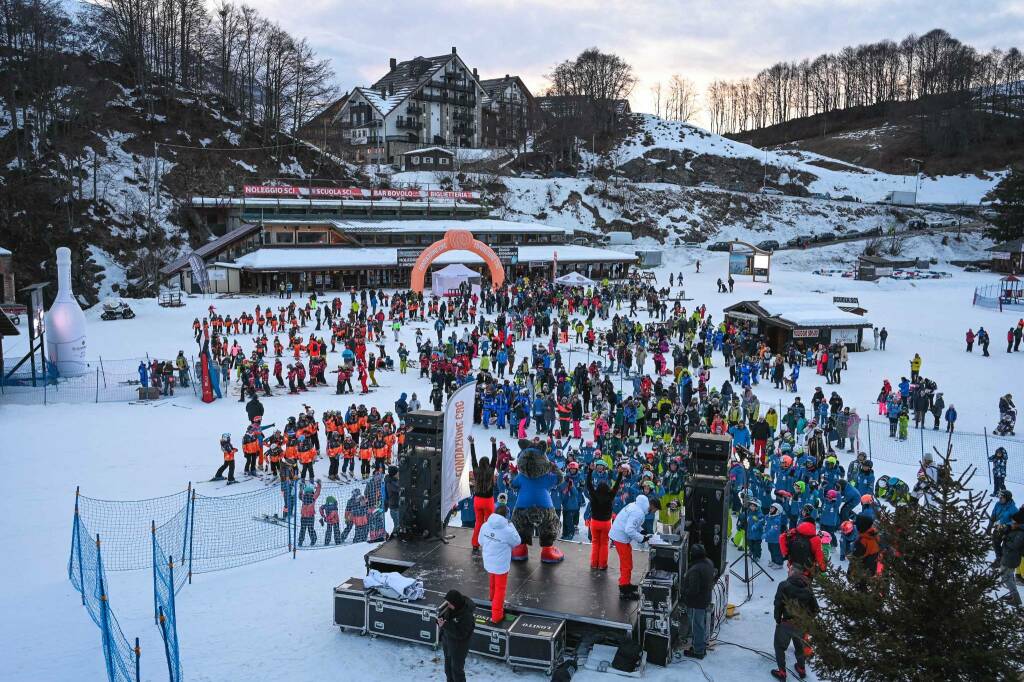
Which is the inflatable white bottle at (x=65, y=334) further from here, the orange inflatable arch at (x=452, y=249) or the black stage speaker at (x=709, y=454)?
the black stage speaker at (x=709, y=454)

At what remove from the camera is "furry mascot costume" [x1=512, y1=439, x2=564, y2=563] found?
943 centimetres

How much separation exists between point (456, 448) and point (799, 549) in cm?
457

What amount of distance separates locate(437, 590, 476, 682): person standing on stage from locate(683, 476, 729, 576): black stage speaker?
3395 millimetres

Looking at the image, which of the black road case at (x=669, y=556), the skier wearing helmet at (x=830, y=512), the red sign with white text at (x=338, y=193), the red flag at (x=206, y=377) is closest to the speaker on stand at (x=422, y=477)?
the black road case at (x=669, y=556)

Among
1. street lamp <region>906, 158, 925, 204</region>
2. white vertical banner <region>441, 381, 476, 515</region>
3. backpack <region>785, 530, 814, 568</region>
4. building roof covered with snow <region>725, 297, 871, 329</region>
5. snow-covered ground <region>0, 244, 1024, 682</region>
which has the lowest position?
snow-covered ground <region>0, 244, 1024, 682</region>

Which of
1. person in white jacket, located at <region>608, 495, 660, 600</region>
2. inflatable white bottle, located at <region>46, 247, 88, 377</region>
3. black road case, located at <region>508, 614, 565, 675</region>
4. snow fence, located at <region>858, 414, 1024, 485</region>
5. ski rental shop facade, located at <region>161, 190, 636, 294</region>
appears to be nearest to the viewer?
black road case, located at <region>508, 614, 565, 675</region>

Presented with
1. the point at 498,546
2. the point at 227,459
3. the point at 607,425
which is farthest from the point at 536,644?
the point at 607,425

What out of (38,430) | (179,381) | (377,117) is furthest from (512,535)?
(377,117)

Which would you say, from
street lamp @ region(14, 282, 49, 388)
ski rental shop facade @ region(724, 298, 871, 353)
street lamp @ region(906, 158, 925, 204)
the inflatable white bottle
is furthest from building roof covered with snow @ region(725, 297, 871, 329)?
street lamp @ region(906, 158, 925, 204)

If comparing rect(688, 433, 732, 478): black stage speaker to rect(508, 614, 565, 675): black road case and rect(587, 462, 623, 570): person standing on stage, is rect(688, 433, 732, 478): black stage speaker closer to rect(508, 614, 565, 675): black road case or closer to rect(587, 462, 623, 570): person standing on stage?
rect(587, 462, 623, 570): person standing on stage

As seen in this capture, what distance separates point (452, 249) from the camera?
3966 cm

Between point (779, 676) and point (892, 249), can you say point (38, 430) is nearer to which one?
point (779, 676)

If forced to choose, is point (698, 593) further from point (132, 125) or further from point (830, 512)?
point (132, 125)

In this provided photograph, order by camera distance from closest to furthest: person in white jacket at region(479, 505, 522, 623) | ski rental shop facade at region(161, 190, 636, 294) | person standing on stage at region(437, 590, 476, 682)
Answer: person standing on stage at region(437, 590, 476, 682)
person in white jacket at region(479, 505, 522, 623)
ski rental shop facade at region(161, 190, 636, 294)
